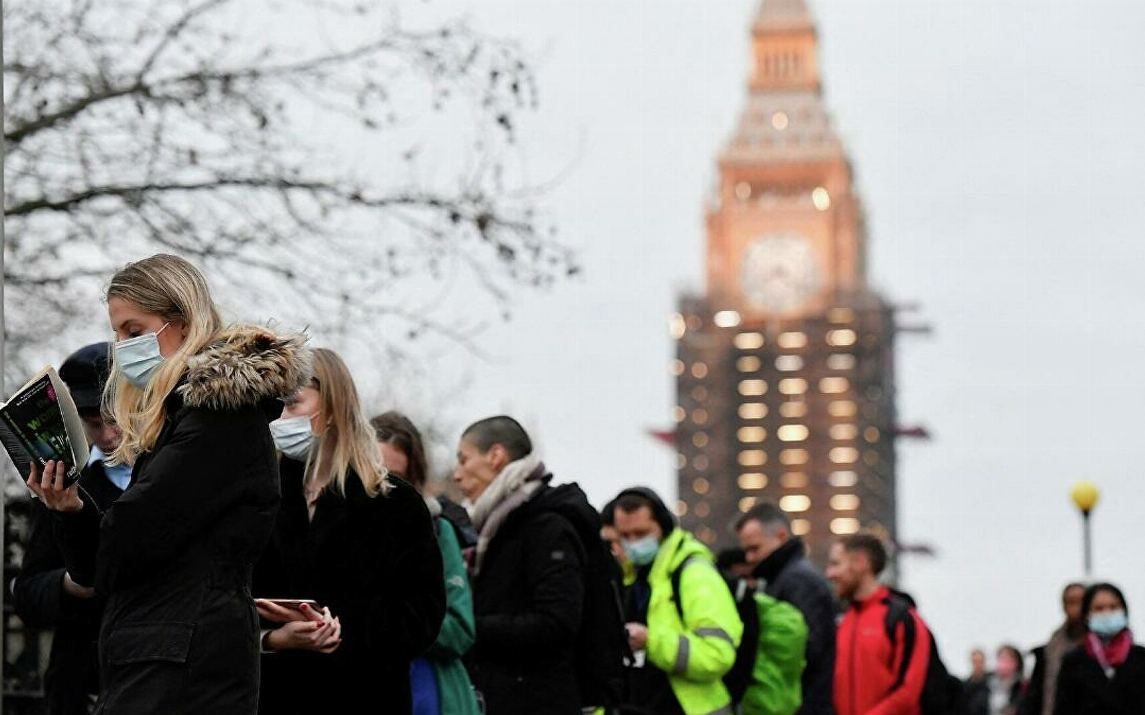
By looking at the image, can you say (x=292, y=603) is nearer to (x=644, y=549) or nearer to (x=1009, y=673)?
(x=644, y=549)

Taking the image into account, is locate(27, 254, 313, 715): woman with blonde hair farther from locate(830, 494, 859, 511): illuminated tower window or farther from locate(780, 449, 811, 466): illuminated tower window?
locate(780, 449, 811, 466): illuminated tower window

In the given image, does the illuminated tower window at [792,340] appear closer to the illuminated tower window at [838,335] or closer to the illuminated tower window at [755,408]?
the illuminated tower window at [838,335]

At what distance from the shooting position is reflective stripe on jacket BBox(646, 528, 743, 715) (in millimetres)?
10211

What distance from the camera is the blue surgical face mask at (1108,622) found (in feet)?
44.3

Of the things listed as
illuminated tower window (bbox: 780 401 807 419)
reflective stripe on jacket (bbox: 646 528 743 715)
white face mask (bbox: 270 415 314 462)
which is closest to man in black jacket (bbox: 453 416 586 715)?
reflective stripe on jacket (bbox: 646 528 743 715)

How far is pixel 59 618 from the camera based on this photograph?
24.0 feet

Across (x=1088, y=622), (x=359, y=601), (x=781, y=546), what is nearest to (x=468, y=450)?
(x=359, y=601)

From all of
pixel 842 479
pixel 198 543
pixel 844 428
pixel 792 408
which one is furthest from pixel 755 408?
pixel 198 543

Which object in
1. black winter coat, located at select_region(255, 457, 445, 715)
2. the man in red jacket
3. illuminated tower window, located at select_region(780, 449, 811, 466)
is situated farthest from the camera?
illuminated tower window, located at select_region(780, 449, 811, 466)

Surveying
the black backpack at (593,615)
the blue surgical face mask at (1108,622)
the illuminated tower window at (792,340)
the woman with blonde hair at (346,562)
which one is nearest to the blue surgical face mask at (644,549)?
the black backpack at (593,615)

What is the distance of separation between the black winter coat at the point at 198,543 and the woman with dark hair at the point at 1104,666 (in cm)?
845

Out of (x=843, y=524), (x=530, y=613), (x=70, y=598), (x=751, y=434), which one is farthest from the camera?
(x=751, y=434)

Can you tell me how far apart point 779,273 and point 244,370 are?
190294mm

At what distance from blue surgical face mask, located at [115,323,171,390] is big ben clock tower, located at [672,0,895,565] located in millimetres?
174310
